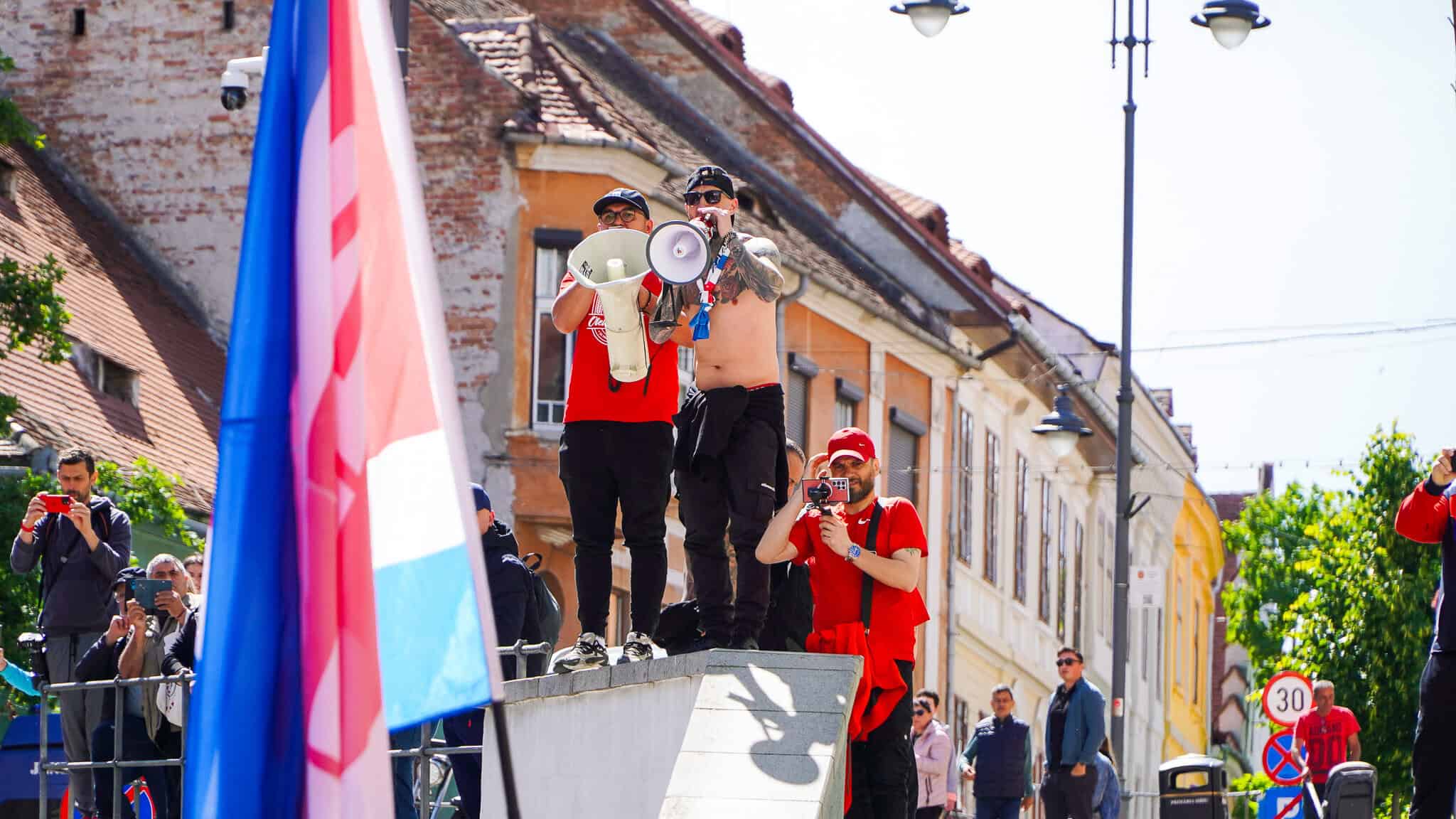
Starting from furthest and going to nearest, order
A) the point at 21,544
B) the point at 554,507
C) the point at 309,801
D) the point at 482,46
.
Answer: the point at 482,46 → the point at 554,507 → the point at 21,544 → the point at 309,801

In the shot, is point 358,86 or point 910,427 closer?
point 358,86

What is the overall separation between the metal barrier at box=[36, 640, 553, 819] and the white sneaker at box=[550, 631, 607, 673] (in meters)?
0.12

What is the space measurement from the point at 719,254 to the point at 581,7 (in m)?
23.0

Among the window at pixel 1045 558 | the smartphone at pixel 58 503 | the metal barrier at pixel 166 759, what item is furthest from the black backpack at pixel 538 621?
the window at pixel 1045 558

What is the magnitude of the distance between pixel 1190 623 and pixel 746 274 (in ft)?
161

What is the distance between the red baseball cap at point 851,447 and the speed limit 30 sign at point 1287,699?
920 cm

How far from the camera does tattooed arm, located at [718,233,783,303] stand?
31.7 feet

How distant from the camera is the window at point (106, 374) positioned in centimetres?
2378

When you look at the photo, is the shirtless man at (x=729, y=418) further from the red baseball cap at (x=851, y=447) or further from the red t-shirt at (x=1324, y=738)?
the red t-shirt at (x=1324, y=738)

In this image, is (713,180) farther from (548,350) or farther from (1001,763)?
(548,350)

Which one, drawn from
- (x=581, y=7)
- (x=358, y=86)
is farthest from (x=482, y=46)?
(x=358, y=86)

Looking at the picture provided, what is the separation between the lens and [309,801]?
3.75 meters

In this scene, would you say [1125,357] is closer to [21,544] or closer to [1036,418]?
[21,544]

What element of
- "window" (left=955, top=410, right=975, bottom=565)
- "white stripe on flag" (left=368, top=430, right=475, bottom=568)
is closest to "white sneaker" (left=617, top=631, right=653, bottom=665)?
"white stripe on flag" (left=368, top=430, right=475, bottom=568)
